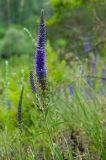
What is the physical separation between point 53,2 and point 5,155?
599 centimetres

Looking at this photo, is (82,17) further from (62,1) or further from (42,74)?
(42,74)

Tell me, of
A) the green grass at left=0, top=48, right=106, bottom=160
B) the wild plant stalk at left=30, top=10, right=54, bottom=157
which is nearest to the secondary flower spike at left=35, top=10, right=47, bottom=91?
the wild plant stalk at left=30, top=10, right=54, bottom=157

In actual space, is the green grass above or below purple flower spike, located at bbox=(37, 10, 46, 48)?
below

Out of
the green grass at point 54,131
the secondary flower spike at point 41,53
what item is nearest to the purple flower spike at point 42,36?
the secondary flower spike at point 41,53

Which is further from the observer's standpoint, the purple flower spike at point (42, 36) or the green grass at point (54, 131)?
the green grass at point (54, 131)

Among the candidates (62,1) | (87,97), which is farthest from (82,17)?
(87,97)

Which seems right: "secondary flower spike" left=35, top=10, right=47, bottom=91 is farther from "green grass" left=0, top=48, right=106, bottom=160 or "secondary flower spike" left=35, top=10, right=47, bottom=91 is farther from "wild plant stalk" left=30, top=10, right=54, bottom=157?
"green grass" left=0, top=48, right=106, bottom=160

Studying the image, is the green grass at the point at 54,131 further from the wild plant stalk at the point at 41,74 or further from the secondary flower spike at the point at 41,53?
the secondary flower spike at the point at 41,53

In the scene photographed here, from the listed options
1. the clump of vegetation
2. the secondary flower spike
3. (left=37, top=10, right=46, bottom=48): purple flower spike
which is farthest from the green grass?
(left=37, top=10, right=46, bottom=48): purple flower spike

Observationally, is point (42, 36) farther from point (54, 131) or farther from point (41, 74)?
point (54, 131)

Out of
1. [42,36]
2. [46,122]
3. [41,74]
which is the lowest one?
[46,122]

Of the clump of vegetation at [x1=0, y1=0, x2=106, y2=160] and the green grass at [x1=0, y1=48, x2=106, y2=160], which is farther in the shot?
the green grass at [x1=0, y1=48, x2=106, y2=160]

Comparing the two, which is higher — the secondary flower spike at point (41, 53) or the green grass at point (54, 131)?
the secondary flower spike at point (41, 53)

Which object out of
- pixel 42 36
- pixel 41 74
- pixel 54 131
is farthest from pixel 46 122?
pixel 54 131
